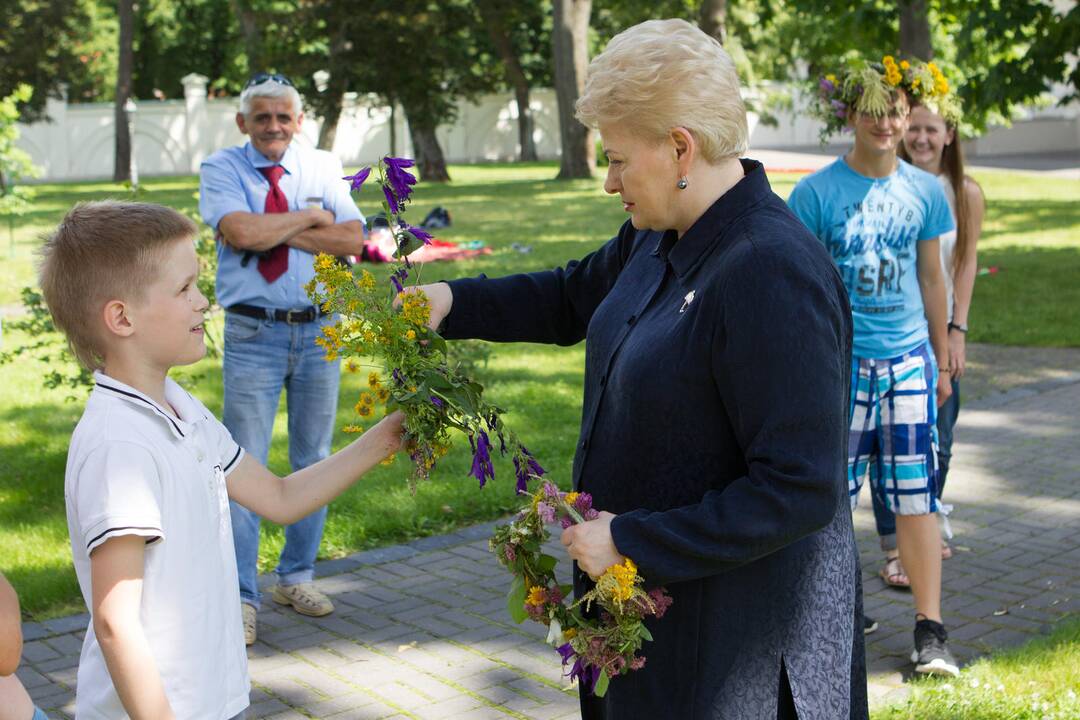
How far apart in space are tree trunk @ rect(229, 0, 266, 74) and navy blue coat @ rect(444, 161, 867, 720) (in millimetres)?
34508

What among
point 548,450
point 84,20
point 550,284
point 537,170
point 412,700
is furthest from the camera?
point 84,20

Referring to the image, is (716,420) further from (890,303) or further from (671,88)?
(890,303)

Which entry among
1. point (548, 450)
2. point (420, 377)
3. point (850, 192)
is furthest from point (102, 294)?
point (548, 450)

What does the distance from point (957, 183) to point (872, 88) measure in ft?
3.73

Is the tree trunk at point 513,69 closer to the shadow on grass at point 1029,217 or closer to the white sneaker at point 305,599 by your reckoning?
the shadow on grass at point 1029,217

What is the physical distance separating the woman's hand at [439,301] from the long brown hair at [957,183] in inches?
134

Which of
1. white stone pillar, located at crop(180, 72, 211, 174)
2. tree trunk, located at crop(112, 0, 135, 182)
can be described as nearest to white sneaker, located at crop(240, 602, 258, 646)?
tree trunk, located at crop(112, 0, 135, 182)

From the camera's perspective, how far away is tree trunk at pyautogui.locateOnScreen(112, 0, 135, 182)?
121 ft

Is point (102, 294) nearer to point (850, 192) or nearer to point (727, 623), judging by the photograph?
point (727, 623)

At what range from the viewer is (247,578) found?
5086mm

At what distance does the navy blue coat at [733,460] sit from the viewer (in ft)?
7.28

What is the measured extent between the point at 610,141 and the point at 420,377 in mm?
682

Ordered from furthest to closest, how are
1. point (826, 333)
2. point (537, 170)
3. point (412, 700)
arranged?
point (537, 170) → point (412, 700) → point (826, 333)

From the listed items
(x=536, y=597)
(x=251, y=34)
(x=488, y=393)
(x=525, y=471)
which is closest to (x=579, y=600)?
(x=536, y=597)
